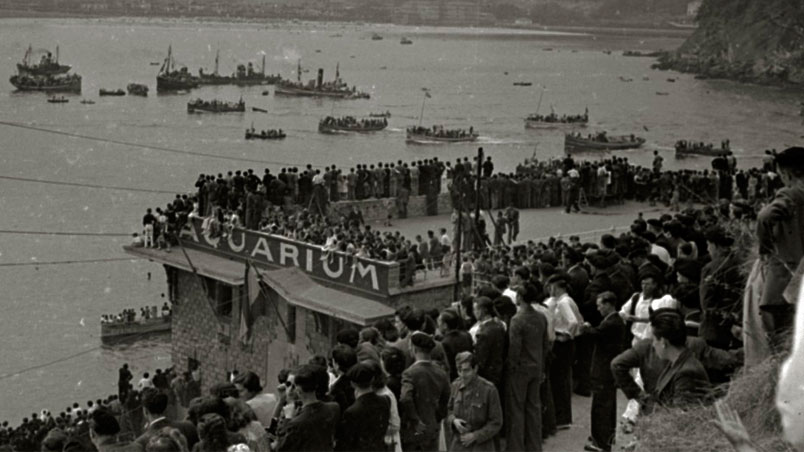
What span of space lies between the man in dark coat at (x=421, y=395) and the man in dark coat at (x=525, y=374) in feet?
3.36

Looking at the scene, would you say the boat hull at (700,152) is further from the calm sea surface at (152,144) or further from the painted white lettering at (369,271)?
the painted white lettering at (369,271)

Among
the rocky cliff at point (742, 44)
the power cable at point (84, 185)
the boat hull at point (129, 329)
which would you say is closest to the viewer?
the boat hull at point (129, 329)

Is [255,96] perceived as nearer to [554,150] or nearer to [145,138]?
[145,138]

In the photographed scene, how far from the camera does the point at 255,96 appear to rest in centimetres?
13888

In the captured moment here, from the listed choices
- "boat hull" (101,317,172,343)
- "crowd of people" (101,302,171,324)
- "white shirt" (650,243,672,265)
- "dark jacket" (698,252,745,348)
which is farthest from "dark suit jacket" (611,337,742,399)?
"boat hull" (101,317,172,343)

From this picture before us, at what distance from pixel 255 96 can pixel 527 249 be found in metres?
121

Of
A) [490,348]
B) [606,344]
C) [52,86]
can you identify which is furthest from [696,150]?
[52,86]

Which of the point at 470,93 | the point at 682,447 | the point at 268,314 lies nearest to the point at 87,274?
the point at 268,314

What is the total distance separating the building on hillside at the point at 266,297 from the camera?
2358cm

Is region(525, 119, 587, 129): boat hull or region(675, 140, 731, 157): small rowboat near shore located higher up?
region(675, 140, 731, 157): small rowboat near shore

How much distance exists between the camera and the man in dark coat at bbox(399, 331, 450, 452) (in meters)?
8.57

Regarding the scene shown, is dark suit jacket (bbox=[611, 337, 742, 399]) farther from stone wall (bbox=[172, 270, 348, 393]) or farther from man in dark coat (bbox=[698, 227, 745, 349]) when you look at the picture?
stone wall (bbox=[172, 270, 348, 393])

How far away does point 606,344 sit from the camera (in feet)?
32.6

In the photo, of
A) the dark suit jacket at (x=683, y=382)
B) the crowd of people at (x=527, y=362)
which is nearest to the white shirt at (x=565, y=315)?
the crowd of people at (x=527, y=362)
